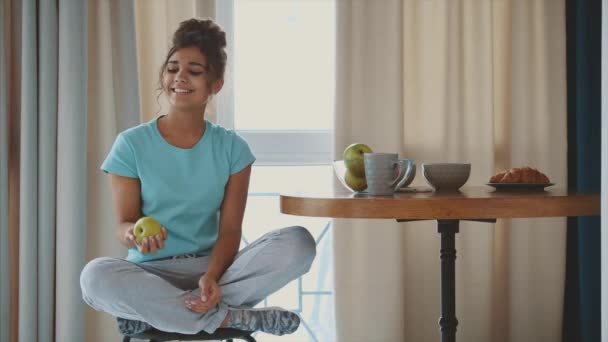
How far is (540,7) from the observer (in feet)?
8.70

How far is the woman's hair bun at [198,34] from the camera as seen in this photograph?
1.92 m

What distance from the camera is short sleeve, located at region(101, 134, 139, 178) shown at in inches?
72.4

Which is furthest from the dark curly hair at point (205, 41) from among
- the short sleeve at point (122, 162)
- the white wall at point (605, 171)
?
the white wall at point (605, 171)

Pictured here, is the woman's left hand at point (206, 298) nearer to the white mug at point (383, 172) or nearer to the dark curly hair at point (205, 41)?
the white mug at point (383, 172)

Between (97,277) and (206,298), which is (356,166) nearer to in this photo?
(206,298)

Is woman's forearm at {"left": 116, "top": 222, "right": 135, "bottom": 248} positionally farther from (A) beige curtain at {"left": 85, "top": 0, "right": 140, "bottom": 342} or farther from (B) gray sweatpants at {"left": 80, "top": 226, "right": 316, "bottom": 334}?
(A) beige curtain at {"left": 85, "top": 0, "right": 140, "bottom": 342}

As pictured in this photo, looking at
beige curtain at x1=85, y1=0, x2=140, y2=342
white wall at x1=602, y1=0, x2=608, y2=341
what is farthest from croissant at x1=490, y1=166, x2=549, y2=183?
beige curtain at x1=85, y1=0, x2=140, y2=342

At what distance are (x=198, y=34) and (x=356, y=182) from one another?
1.93ft

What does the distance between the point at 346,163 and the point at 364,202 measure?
0.37 m

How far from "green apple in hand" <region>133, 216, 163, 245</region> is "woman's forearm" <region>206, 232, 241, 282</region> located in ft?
0.50

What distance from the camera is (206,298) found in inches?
60.9

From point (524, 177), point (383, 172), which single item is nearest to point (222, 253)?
point (383, 172)

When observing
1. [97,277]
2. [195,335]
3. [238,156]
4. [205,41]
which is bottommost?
[195,335]

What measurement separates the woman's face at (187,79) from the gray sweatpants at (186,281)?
415mm
